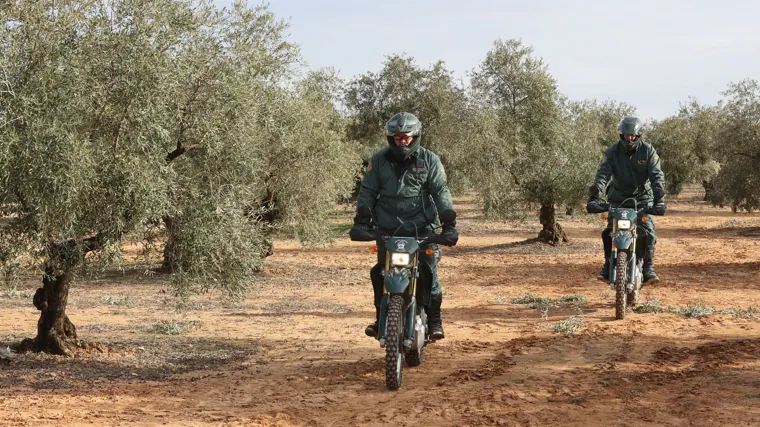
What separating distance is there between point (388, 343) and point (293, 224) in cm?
1268

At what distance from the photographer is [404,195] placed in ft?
27.1

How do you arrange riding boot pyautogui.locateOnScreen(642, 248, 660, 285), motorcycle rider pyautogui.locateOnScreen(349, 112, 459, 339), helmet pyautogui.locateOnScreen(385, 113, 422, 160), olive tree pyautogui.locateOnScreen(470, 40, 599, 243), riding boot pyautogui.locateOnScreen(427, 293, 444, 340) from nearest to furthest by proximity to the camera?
helmet pyautogui.locateOnScreen(385, 113, 422, 160) → motorcycle rider pyautogui.locateOnScreen(349, 112, 459, 339) → riding boot pyautogui.locateOnScreen(427, 293, 444, 340) → riding boot pyautogui.locateOnScreen(642, 248, 660, 285) → olive tree pyautogui.locateOnScreen(470, 40, 599, 243)

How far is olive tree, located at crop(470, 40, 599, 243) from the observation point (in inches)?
962

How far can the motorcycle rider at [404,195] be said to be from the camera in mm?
8164

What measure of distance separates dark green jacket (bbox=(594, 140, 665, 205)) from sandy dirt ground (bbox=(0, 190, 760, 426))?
184 centimetres

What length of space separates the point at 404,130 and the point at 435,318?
2.07m

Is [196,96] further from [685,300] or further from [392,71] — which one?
[392,71]

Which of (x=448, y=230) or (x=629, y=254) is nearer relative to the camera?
(x=448, y=230)

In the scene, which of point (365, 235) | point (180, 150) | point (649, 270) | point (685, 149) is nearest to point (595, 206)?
point (649, 270)

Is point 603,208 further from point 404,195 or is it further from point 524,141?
point 524,141

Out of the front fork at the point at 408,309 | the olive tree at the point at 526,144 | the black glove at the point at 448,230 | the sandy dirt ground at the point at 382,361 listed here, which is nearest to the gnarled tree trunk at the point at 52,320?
the sandy dirt ground at the point at 382,361

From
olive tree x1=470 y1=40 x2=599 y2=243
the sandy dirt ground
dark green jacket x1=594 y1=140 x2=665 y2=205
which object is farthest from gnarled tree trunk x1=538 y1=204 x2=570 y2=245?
dark green jacket x1=594 y1=140 x2=665 y2=205

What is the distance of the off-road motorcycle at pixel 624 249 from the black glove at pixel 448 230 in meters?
4.25

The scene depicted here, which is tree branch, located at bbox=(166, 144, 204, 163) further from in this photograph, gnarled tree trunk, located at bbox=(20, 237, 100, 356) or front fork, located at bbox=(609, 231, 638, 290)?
front fork, located at bbox=(609, 231, 638, 290)
